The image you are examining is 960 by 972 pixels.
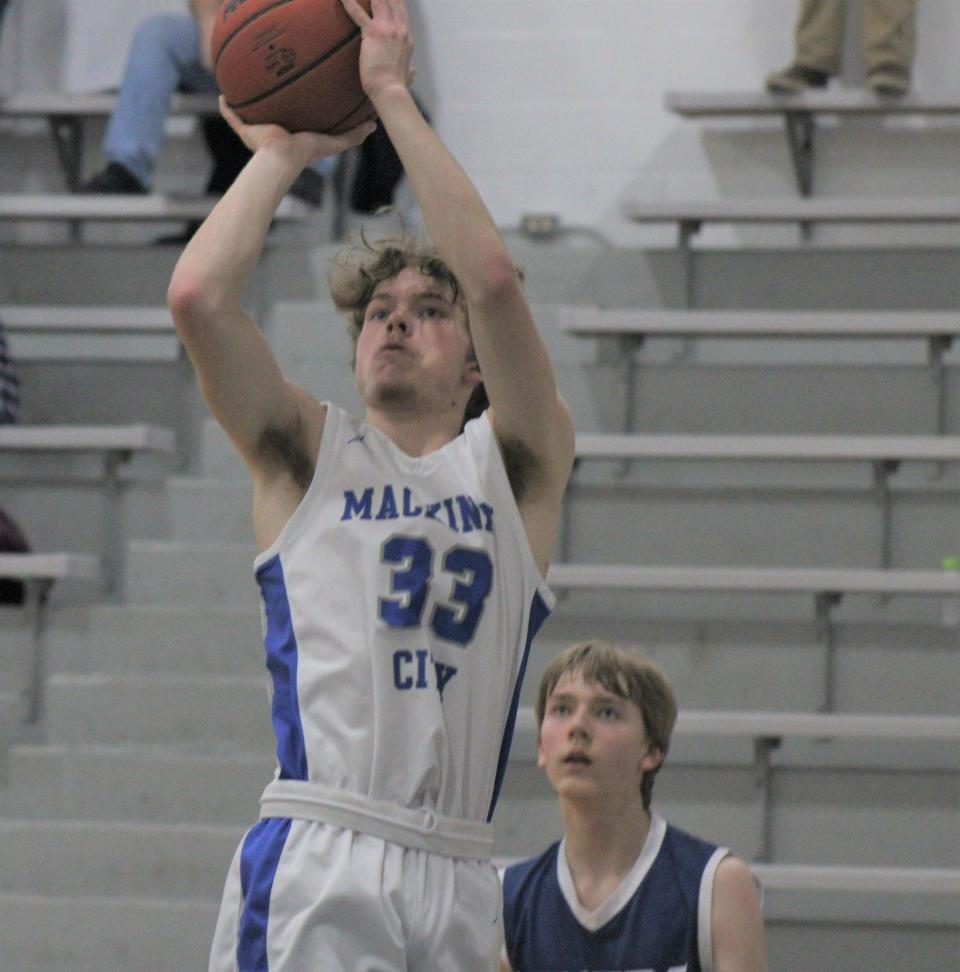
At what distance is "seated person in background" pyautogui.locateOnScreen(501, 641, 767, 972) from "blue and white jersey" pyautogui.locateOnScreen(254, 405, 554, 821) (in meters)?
0.74

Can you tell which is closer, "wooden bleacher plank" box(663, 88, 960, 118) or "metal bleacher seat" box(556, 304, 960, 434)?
"metal bleacher seat" box(556, 304, 960, 434)

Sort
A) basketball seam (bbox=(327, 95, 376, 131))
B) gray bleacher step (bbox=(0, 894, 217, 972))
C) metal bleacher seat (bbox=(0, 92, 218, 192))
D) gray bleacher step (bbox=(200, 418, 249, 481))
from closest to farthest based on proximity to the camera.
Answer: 1. basketball seam (bbox=(327, 95, 376, 131))
2. gray bleacher step (bbox=(0, 894, 217, 972))
3. gray bleacher step (bbox=(200, 418, 249, 481))
4. metal bleacher seat (bbox=(0, 92, 218, 192))

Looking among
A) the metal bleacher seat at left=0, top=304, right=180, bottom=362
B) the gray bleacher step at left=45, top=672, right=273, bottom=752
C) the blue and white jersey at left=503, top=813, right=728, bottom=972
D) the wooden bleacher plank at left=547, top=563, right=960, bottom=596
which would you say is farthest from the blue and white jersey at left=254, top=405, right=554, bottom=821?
the metal bleacher seat at left=0, top=304, right=180, bottom=362

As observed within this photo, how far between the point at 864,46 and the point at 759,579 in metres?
1.99

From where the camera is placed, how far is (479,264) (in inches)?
84.0

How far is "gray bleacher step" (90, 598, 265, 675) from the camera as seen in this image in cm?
476

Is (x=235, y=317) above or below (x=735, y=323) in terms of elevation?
below

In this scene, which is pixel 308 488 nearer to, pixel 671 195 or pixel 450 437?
pixel 450 437

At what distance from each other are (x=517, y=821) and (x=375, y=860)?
2.38 meters

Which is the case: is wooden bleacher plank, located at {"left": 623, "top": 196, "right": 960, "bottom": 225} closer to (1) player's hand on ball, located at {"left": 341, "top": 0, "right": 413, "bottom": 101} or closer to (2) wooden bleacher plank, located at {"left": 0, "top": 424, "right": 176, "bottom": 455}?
(2) wooden bleacher plank, located at {"left": 0, "top": 424, "right": 176, "bottom": 455}

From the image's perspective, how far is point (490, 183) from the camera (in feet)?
19.6

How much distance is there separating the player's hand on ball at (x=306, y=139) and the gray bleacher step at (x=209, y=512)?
2.73m

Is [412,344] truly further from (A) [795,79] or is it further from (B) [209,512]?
(A) [795,79]

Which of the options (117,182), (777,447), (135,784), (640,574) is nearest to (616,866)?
(640,574)
